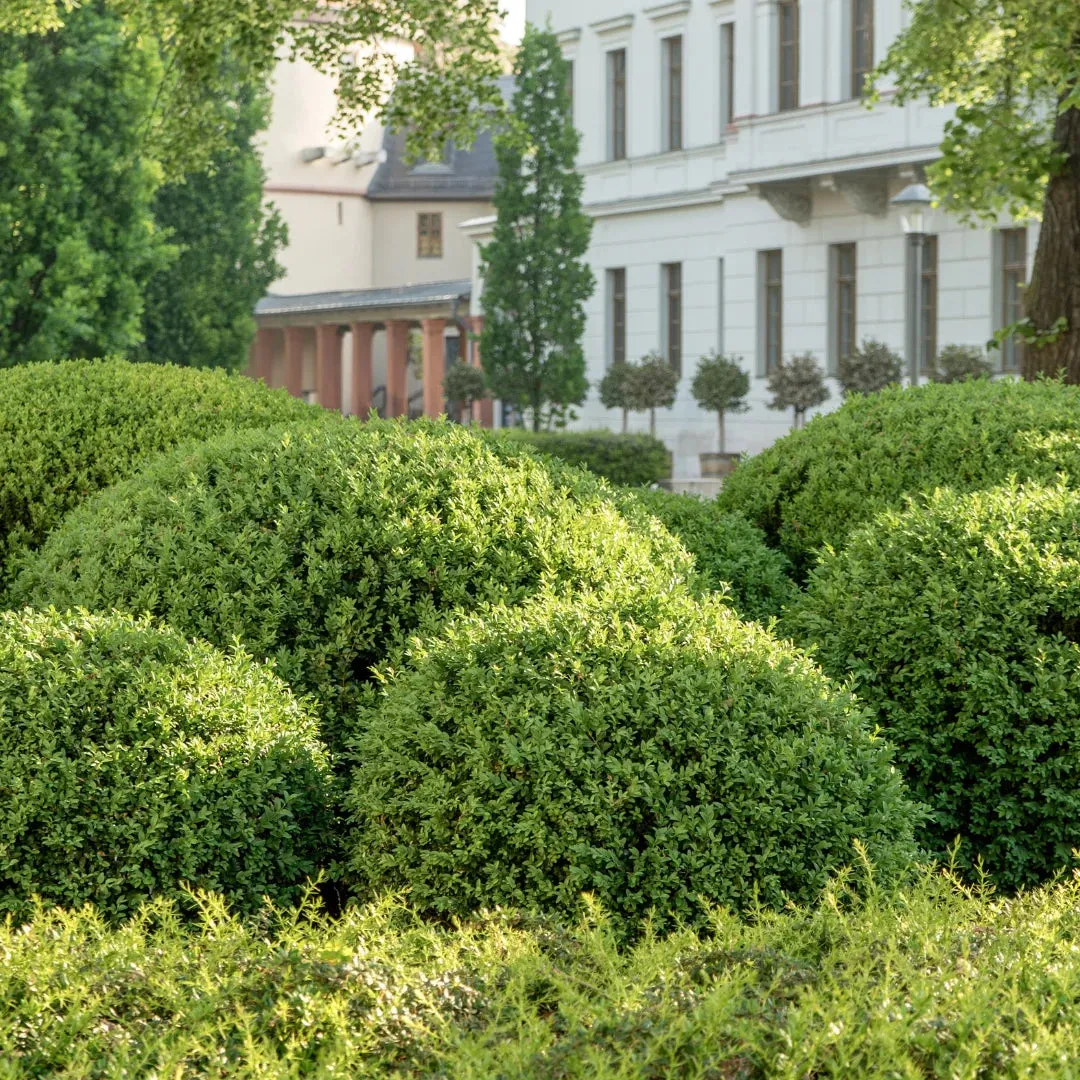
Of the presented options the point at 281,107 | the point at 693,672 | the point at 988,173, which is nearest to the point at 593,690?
the point at 693,672

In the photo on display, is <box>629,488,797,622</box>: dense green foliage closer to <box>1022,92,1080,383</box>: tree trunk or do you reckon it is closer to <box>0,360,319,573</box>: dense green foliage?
<box>0,360,319,573</box>: dense green foliage

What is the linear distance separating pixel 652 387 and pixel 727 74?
6.70 m

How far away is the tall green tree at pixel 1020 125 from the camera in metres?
10.7

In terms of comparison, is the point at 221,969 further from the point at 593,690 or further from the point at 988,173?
the point at 988,173

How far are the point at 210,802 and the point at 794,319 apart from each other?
30406 millimetres

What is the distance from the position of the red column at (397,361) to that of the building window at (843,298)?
17143 mm

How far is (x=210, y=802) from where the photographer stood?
4.36m

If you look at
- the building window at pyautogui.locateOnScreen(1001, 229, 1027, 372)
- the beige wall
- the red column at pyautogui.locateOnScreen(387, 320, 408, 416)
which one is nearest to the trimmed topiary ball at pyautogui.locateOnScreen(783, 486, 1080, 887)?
the building window at pyautogui.locateOnScreen(1001, 229, 1027, 372)

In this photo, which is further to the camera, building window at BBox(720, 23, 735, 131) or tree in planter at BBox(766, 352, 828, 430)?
building window at BBox(720, 23, 735, 131)

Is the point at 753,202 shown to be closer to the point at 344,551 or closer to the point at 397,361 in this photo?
the point at 397,361

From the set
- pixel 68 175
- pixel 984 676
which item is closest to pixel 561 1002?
pixel 984 676

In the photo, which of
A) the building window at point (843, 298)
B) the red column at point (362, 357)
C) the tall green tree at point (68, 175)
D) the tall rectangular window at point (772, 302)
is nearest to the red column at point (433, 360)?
the red column at point (362, 357)

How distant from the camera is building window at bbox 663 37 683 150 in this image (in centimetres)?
3712

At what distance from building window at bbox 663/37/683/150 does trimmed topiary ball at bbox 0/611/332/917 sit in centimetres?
3377
